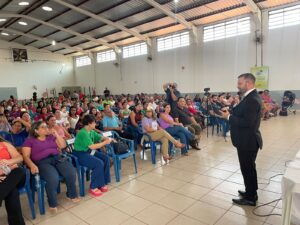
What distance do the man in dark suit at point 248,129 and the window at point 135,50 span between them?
477 inches

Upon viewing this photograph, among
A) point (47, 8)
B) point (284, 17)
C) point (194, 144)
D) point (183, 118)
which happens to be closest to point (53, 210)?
point (194, 144)

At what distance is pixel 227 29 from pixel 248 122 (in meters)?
9.54

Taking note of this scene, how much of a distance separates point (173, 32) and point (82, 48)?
7125 millimetres

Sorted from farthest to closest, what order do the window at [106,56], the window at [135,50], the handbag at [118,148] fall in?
the window at [106,56]
the window at [135,50]
the handbag at [118,148]

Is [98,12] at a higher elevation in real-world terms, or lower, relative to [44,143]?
higher

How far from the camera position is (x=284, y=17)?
9109 millimetres

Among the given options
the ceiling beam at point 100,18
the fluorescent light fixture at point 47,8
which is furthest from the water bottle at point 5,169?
the fluorescent light fixture at point 47,8

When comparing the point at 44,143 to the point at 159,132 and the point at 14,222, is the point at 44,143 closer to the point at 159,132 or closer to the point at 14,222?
the point at 14,222

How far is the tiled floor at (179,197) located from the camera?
2381mm

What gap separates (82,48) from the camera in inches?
634

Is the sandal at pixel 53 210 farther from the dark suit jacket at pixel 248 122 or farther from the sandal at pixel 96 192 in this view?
the dark suit jacket at pixel 248 122

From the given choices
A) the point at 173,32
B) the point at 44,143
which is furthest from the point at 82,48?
the point at 44,143

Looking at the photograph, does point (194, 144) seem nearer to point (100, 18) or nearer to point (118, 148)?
point (118, 148)

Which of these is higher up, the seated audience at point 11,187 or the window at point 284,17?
the window at point 284,17
